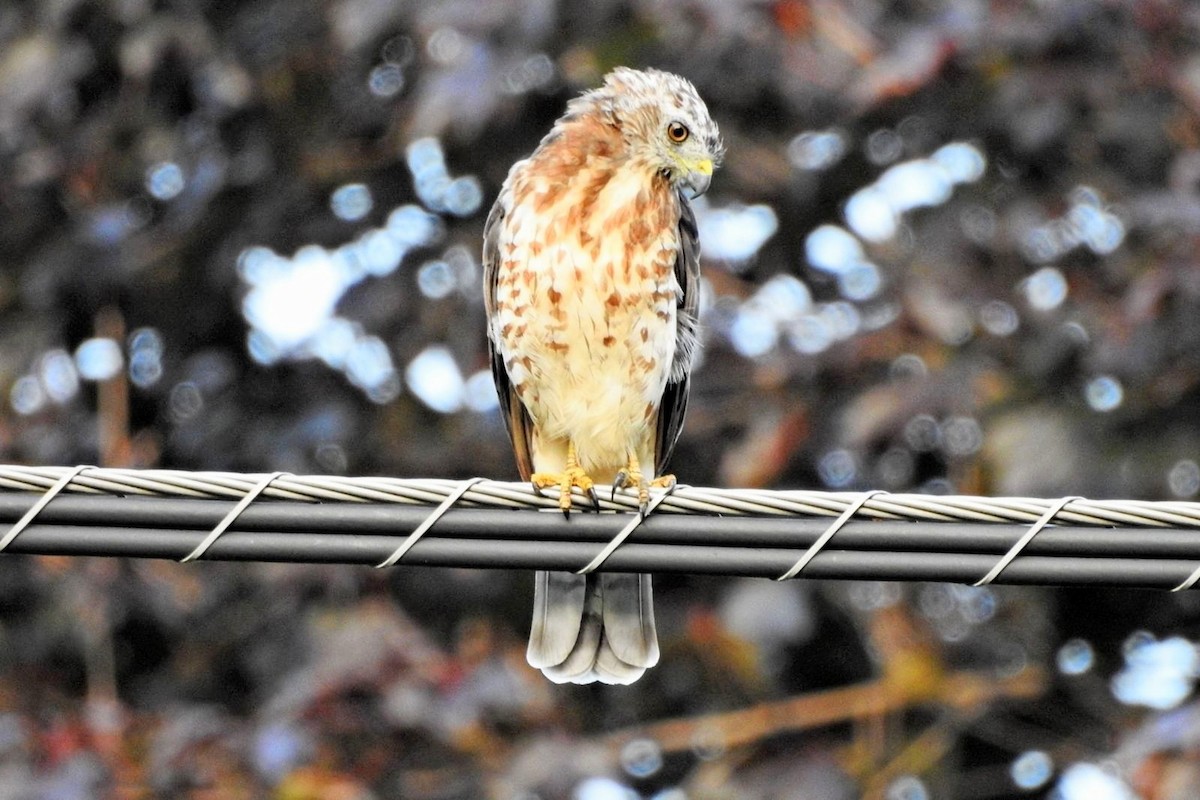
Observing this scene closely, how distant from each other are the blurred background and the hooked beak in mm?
912

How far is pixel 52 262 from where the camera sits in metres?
7.95

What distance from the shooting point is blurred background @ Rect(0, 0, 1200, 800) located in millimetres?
6582

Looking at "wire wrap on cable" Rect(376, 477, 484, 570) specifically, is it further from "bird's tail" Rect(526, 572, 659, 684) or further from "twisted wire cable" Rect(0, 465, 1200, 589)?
"bird's tail" Rect(526, 572, 659, 684)

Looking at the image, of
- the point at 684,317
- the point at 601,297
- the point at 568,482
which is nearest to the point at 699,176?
the point at 684,317

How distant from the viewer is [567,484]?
454 cm

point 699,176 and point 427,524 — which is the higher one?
point 699,176

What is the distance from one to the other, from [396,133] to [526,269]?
2655 mm

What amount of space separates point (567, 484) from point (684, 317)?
4.56 ft

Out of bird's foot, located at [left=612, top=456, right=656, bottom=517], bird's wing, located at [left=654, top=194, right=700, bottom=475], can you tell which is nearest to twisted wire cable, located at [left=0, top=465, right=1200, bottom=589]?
bird's foot, located at [left=612, top=456, right=656, bottom=517]

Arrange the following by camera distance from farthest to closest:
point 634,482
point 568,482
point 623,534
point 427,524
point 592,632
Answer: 1. point 634,482
2. point 592,632
3. point 568,482
4. point 623,534
5. point 427,524

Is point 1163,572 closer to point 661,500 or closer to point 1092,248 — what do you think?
point 661,500

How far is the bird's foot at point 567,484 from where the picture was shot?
378 cm

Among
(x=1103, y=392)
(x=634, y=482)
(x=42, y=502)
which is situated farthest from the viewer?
(x=1103, y=392)

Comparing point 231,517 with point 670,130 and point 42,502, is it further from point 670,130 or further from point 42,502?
point 670,130
